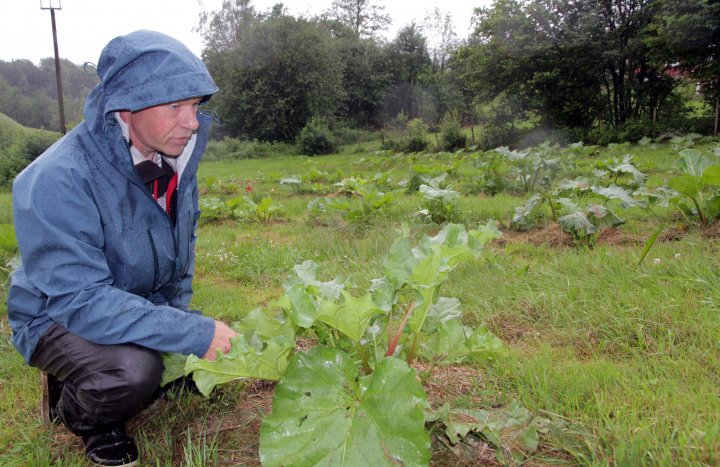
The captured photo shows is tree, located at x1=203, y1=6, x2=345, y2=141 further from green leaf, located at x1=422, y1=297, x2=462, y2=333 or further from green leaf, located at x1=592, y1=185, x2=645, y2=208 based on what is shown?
green leaf, located at x1=422, y1=297, x2=462, y2=333

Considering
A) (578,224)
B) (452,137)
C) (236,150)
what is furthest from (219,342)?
(236,150)

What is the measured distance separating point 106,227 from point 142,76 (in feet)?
2.23

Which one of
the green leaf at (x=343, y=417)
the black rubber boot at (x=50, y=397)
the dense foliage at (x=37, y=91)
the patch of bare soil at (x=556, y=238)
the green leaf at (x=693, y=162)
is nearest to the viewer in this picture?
the green leaf at (x=343, y=417)

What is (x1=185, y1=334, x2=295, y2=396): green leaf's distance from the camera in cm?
172

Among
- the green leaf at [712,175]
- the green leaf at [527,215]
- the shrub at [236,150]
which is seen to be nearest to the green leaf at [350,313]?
the green leaf at [712,175]

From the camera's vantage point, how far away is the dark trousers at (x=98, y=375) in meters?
2.04

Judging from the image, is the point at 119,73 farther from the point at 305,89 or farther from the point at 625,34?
the point at 305,89

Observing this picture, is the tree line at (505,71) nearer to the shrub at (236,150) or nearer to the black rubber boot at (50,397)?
the shrub at (236,150)

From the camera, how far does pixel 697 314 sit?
257cm

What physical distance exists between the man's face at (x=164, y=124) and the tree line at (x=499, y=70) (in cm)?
182

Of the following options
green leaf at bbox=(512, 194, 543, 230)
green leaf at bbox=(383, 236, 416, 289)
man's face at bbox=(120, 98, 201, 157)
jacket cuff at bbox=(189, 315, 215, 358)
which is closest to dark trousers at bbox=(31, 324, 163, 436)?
jacket cuff at bbox=(189, 315, 215, 358)

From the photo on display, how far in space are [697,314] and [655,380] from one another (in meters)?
0.75

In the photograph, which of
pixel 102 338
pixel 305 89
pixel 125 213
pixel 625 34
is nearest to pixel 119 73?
pixel 125 213

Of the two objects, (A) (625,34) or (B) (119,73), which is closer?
(B) (119,73)
